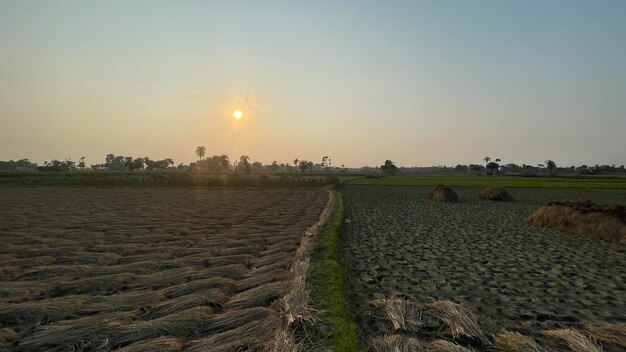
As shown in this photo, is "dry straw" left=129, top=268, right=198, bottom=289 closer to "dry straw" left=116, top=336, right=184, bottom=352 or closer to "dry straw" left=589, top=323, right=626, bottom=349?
"dry straw" left=116, top=336, right=184, bottom=352

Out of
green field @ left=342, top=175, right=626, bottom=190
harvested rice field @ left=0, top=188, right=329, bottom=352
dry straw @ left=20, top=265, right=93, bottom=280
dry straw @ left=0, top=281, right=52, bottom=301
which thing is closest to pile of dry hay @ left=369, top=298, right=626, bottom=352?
harvested rice field @ left=0, top=188, right=329, bottom=352

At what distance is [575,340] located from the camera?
4.39 metres

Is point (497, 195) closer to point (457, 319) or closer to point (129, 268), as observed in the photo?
point (457, 319)

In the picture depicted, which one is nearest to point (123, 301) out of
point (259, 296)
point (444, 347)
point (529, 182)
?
point (259, 296)

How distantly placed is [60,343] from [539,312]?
245 inches

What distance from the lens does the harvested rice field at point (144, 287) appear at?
4.43m

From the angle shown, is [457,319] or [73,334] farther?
[457,319]

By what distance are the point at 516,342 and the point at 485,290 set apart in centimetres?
243

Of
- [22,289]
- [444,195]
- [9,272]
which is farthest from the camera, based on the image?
[444,195]

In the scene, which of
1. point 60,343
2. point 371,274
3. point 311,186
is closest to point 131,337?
point 60,343

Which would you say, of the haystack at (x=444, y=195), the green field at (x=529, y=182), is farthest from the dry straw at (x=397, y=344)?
the green field at (x=529, y=182)

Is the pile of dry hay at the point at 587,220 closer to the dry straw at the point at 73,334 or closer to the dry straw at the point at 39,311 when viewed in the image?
the dry straw at the point at 73,334

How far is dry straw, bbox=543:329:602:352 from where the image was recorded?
423cm

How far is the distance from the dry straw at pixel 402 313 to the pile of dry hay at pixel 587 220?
10.4 meters
